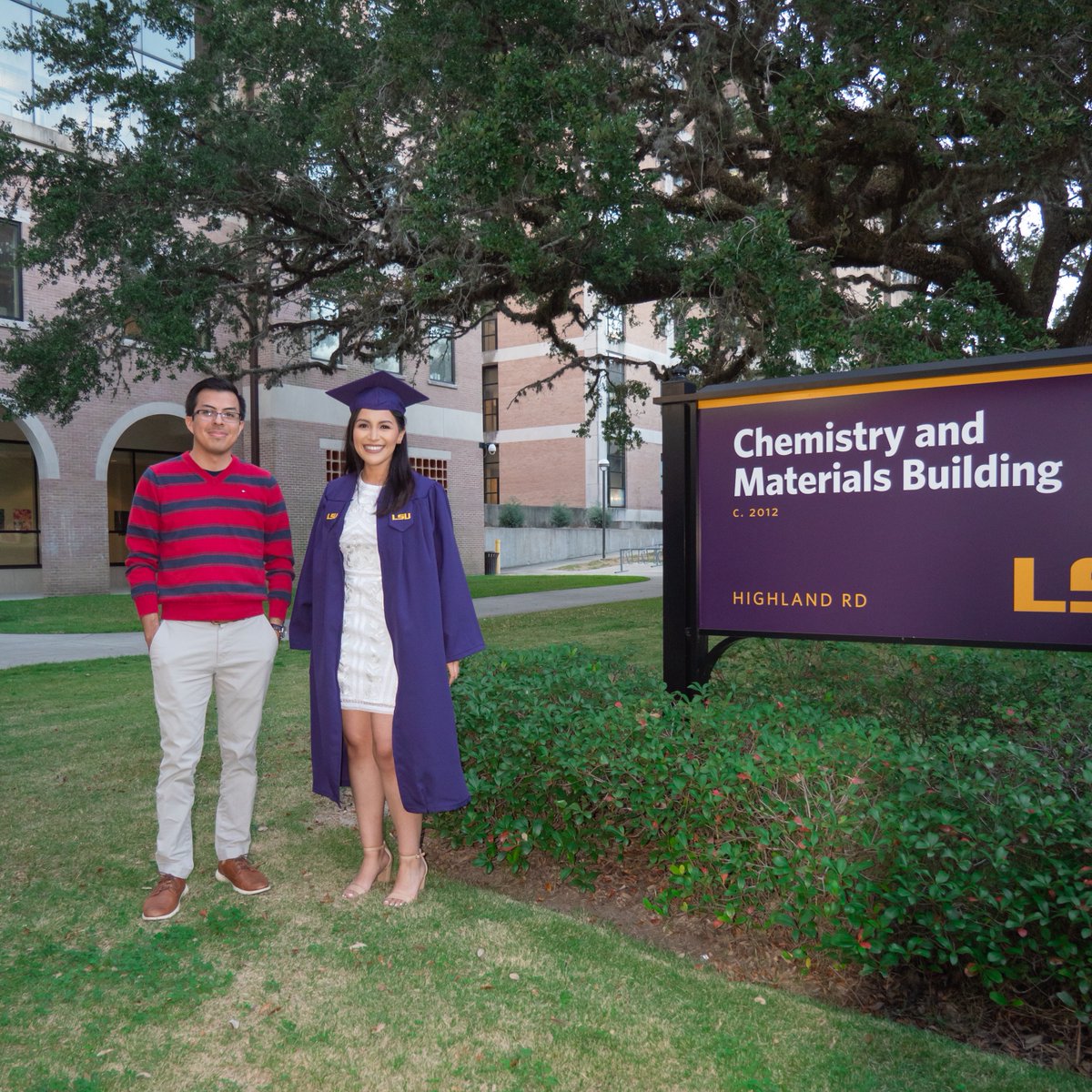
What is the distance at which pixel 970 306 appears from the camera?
943 cm

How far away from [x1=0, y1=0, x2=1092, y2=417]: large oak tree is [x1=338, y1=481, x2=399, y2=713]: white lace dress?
18.3 ft

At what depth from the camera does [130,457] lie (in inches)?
999

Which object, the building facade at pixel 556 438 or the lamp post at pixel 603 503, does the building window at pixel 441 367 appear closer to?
the lamp post at pixel 603 503

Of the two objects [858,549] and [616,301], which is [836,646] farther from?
[616,301]

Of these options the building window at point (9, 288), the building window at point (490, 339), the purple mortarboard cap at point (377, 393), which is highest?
the building window at point (490, 339)

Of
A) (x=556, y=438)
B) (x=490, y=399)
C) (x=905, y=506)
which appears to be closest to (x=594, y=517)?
(x=556, y=438)

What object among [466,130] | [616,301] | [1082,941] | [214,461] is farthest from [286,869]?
[616,301]

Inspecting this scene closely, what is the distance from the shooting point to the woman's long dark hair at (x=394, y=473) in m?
3.78

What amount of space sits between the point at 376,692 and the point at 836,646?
2.81m

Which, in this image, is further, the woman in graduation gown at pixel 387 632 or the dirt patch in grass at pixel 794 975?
the woman in graduation gown at pixel 387 632

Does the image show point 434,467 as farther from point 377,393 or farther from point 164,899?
point 164,899

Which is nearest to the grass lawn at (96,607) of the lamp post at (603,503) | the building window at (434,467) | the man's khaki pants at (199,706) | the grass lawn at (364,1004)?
the building window at (434,467)

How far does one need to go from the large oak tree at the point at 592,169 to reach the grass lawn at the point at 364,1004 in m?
6.20

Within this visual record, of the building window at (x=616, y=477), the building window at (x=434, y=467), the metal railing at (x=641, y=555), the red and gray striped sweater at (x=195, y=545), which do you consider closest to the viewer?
the red and gray striped sweater at (x=195, y=545)
